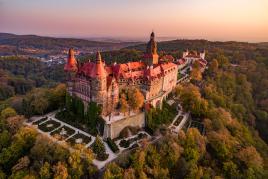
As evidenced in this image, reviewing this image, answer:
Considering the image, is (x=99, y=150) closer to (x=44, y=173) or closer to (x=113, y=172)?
(x=113, y=172)

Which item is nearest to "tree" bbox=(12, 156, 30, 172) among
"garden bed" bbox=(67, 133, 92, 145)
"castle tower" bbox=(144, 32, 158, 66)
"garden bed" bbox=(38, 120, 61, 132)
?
"garden bed" bbox=(67, 133, 92, 145)

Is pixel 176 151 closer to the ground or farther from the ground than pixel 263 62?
closer to the ground

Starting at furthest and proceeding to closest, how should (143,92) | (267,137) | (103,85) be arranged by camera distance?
(267,137)
(143,92)
(103,85)

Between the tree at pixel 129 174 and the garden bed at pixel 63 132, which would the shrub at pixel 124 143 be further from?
the garden bed at pixel 63 132

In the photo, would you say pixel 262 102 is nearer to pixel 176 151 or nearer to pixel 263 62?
pixel 263 62

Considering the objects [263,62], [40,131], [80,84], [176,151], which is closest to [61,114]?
[40,131]
